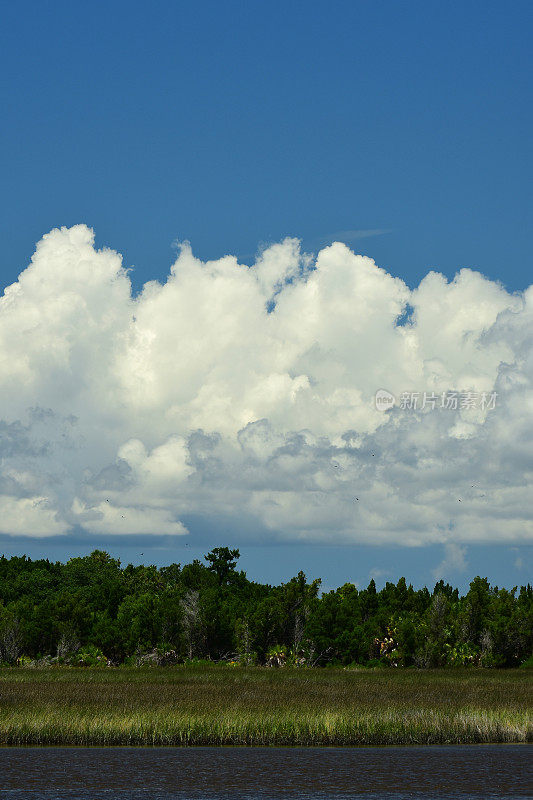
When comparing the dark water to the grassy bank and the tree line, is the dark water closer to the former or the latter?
the grassy bank

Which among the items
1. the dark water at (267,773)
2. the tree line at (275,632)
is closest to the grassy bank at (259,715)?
the dark water at (267,773)

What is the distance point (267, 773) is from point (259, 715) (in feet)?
34.0

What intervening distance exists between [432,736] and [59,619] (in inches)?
2664

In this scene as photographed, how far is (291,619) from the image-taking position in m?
101

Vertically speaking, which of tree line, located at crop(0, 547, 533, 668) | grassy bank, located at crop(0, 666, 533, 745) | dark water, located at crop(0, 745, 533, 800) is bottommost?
dark water, located at crop(0, 745, 533, 800)

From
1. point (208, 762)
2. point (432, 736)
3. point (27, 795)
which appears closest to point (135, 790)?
point (27, 795)

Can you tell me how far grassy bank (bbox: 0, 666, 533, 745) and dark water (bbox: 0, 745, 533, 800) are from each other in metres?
1.28

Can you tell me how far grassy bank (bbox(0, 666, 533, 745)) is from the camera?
35844mm

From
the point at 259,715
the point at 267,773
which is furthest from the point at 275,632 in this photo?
the point at 267,773

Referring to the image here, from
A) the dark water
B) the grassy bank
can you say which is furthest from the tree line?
the dark water

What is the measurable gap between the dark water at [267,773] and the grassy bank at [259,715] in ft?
4.20

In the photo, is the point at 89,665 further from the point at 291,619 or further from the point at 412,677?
the point at 412,677

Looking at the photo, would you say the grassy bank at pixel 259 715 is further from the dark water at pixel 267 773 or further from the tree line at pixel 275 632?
the tree line at pixel 275 632

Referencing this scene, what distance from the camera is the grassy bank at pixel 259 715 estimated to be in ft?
118
